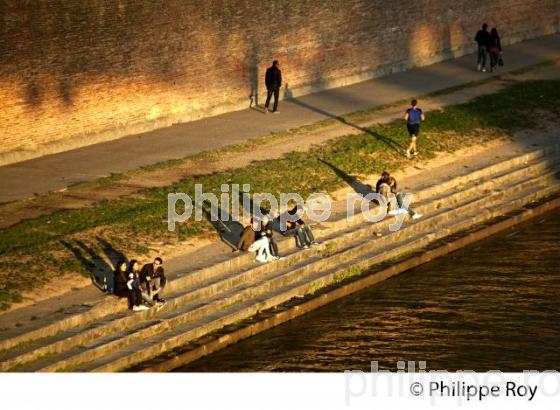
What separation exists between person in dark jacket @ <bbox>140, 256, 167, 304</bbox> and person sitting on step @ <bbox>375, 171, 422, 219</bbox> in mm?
6568

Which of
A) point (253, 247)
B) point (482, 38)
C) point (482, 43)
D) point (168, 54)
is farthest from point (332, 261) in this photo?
point (482, 43)

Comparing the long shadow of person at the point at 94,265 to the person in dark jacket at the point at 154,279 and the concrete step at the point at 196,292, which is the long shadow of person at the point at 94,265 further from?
the concrete step at the point at 196,292

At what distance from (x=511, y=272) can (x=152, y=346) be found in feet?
25.2

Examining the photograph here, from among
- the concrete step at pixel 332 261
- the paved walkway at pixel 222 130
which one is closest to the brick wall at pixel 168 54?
the paved walkway at pixel 222 130

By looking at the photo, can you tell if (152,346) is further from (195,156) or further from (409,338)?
(195,156)

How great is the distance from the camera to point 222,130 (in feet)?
112

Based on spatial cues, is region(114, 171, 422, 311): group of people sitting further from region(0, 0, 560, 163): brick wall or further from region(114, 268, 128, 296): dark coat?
region(0, 0, 560, 163): brick wall

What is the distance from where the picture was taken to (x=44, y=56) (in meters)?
31.0

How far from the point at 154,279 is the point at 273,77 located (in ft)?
38.3

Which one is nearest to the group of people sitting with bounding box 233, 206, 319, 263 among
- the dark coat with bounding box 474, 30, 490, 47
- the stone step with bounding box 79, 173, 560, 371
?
the stone step with bounding box 79, 173, 560, 371

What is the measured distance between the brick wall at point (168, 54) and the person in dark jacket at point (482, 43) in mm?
1542

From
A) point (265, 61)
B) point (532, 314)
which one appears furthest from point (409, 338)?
point (265, 61)

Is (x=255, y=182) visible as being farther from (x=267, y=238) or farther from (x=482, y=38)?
(x=482, y=38)
